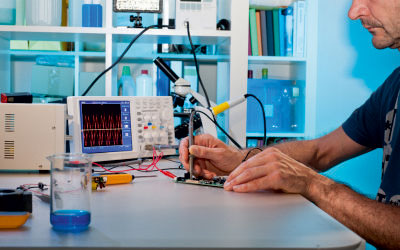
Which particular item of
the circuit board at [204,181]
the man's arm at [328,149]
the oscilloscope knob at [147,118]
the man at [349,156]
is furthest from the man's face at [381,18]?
the oscilloscope knob at [147,118]

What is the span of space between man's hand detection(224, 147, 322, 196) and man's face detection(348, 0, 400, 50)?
60cm

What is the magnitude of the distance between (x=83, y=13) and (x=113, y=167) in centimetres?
80

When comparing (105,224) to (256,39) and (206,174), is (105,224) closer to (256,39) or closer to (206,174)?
(206,174)

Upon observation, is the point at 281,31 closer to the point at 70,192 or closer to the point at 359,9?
the point at 359,9

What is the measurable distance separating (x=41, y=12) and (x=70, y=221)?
4.82 feet

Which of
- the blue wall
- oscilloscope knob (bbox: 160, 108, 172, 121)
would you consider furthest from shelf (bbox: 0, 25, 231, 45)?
the blue wall

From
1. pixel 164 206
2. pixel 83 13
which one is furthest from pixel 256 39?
pixel 164 206

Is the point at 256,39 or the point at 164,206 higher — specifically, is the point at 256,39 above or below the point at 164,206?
above

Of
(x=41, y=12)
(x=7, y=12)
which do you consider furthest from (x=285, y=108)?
(x=7, y=12)

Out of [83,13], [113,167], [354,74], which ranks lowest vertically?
[113,167]

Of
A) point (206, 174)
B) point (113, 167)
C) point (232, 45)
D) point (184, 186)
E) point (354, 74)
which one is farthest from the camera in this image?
point (354, 74)

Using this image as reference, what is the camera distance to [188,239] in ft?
2.24

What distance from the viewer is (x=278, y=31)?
2850 mm

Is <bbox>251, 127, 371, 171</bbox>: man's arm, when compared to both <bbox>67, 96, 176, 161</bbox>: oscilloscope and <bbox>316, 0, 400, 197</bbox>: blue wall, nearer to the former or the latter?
<bbox>67, 96, 176, 161</bbox>: oscilloscope
